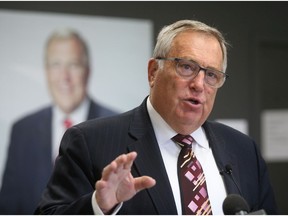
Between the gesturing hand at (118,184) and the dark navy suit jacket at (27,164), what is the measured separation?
87.4 inches

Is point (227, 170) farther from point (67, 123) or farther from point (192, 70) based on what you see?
point (67, 123)

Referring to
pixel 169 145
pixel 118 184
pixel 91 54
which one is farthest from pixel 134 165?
pixel 91 54

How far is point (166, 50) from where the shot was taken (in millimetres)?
1608

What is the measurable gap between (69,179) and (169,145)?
0.37 m

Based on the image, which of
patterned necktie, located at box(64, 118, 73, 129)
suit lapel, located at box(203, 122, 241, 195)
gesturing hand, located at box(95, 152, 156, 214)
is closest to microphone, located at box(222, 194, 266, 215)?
gesturing hand, located at box(95, 152, 156, 214)

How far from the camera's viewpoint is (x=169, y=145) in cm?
160

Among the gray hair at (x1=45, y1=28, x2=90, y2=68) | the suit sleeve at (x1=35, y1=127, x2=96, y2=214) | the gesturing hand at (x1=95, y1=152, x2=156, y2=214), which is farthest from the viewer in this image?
the gray hair at (x1=45, y1=28, x2=90, y2=68)

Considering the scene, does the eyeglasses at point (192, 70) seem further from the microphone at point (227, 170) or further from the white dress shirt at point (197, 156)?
the microphone at point (227, 170)

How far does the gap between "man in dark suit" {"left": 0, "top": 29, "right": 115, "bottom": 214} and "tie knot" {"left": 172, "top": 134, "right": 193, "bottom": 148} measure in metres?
1.92

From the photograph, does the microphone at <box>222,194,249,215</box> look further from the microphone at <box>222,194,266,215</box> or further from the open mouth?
the open mouth

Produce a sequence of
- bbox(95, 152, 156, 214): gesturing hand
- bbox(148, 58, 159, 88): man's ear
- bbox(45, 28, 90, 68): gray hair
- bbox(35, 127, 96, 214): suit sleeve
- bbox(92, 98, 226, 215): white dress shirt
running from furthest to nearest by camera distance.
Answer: bbox(45, 28, 90, 68): gray hair
bbox(148, 58, 159, 88): man's ear
bbox(92, 98, 226, 215): white dress shirt
bbox(35, 127, 96, 214): suit sleeve
bbox(95, 152, 156, 214): gesturing hand

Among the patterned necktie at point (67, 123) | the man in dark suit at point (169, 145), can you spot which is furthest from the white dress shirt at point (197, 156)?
the patterned necktie at point (67, 123)

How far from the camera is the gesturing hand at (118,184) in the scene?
3.81ft

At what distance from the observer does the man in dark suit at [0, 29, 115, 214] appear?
329 cm
